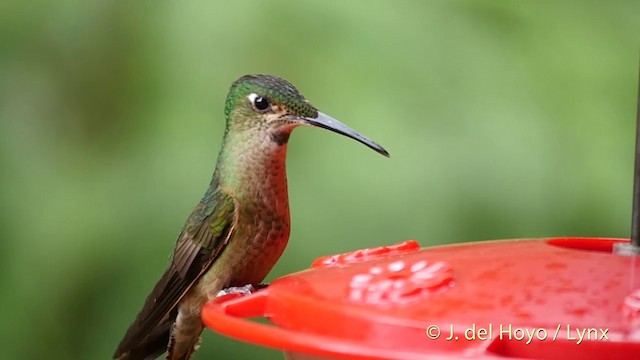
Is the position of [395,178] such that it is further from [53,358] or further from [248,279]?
[53,358]

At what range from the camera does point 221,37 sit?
2547 millimetres

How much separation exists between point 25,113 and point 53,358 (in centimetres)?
63

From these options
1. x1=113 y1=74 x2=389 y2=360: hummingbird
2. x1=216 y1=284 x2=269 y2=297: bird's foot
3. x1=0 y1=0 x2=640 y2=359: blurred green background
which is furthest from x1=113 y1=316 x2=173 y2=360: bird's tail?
x1=0 y1=0 x2=640 y2=359: blurred green background

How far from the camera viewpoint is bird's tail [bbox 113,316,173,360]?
2.00 m

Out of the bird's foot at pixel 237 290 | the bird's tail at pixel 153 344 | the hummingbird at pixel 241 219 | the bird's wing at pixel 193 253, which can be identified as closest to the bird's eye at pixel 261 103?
the hummingbird at pixel 241 219

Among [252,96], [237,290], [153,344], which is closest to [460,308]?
[237,290]

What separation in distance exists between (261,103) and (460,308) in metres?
0.81

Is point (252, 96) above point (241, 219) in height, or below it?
above

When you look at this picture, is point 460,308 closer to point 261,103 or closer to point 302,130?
point 261,103

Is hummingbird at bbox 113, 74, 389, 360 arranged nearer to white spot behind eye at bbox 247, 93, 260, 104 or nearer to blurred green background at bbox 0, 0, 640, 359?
white spot behind eye at bbox 247, 93, 260, 104

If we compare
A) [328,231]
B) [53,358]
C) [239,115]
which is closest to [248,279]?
[239,115]

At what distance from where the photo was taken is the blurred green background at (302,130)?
2389 millimetres

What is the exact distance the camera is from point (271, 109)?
1897mm

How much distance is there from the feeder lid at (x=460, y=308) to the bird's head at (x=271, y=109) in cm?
39
